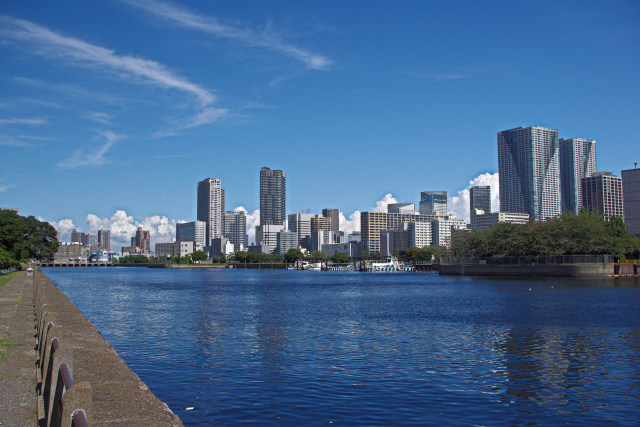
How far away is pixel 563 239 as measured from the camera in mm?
131750

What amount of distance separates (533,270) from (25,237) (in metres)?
122

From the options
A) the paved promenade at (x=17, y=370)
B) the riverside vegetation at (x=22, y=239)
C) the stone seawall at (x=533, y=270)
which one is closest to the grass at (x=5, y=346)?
the paved promenade at (x=17, y=370)

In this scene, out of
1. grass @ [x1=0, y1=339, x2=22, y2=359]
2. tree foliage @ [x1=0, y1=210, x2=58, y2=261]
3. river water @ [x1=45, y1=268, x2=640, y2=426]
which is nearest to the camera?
river water @ [x1=45, y1=268, x2=640, y2=426]

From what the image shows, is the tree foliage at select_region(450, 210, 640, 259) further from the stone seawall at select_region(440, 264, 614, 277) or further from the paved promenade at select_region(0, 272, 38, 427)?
the paved promenade at select_region(0, 272, 38, 427)

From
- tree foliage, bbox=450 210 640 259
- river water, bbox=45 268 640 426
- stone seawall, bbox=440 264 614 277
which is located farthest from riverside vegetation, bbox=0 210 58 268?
tree foliage, bbox=450 210 640 259

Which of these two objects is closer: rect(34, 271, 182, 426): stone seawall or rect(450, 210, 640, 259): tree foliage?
rect(34, 271, 182, 426): stone seawall

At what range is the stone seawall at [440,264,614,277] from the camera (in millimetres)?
124562

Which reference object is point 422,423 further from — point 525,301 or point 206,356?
point 525,301

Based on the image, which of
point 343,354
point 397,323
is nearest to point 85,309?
point 397,323

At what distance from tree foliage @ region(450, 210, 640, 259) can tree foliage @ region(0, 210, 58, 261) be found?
111 m

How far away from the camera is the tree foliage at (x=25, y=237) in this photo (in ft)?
384

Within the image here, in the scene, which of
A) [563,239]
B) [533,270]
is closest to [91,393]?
[563,239]

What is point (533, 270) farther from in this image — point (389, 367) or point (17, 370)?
point (17, 370)

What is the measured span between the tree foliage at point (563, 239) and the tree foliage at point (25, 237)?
111m
